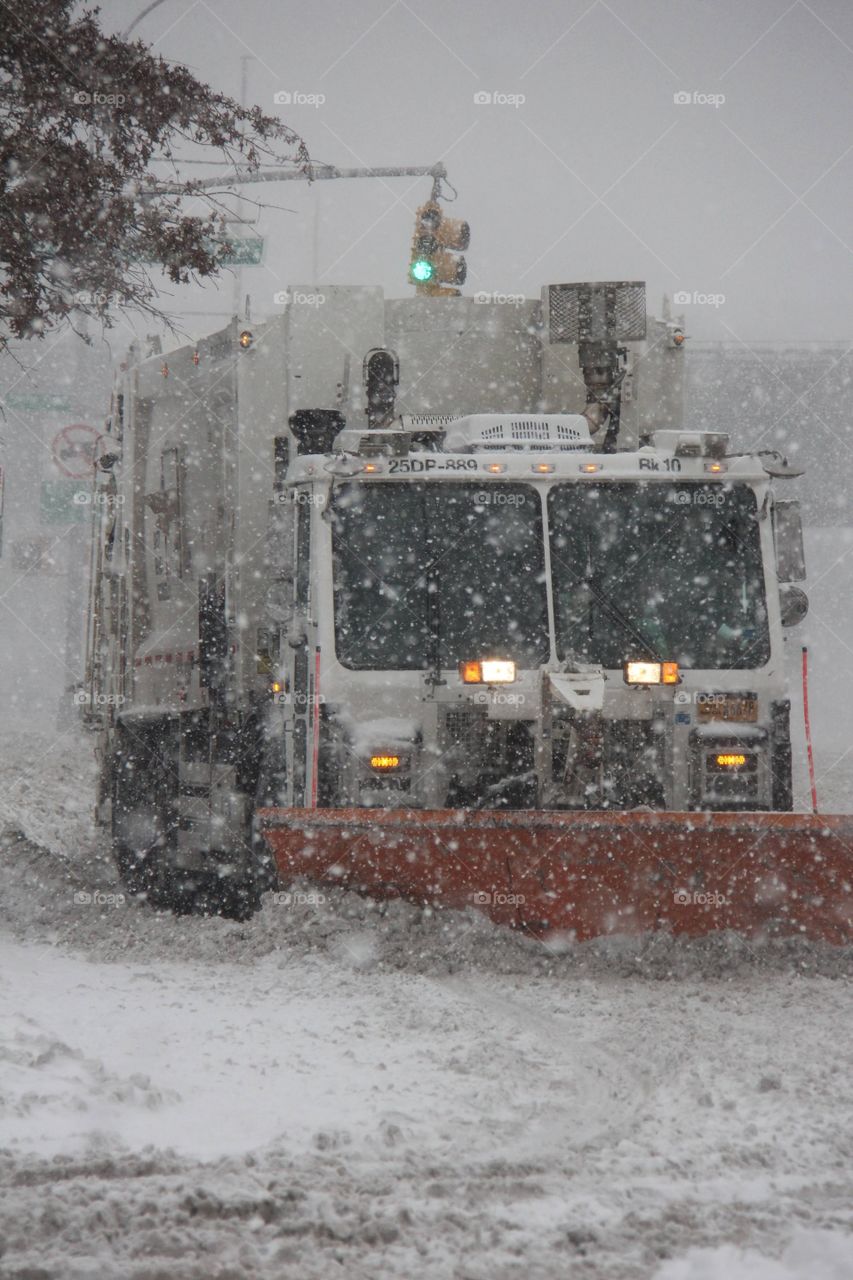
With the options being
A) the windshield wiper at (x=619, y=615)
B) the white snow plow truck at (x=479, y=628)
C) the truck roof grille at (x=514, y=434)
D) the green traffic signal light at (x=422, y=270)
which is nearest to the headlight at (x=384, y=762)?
the white snow plow truck at (x=479, y=628)

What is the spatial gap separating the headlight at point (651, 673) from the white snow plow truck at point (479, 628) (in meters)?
0.01

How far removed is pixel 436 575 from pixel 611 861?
198cm

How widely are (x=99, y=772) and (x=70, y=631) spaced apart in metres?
9.68

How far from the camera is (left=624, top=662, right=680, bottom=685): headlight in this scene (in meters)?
7.84

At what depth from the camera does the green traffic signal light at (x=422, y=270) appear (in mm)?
9711

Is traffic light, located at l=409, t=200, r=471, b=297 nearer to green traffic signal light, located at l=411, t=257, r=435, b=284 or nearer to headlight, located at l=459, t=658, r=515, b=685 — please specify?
green traffic signal light, located at l=411, t=257, r=435, b=284

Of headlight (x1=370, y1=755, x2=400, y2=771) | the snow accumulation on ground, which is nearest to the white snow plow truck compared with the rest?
headlight (x1=370, y1=755, x2=400, y2=771)

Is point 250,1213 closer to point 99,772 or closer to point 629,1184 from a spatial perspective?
point 629,1184

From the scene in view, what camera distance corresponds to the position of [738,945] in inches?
271

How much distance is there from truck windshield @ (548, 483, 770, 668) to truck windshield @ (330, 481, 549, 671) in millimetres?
182

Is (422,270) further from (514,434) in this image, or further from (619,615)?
(619,615)

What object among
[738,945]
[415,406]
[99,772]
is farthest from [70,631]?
[738,945]

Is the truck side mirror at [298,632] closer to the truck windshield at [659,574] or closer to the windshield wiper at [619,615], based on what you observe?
the truck windshield at [659,574]

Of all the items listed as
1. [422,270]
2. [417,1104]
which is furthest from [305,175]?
[417,1104]
